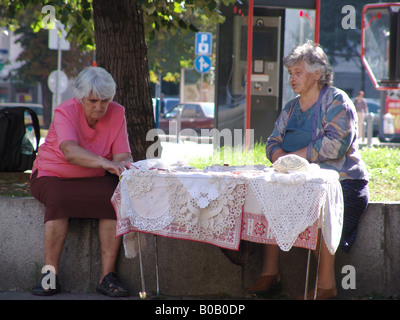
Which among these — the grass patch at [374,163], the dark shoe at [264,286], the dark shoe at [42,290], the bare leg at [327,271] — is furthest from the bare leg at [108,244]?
the grass patch at [374,163]

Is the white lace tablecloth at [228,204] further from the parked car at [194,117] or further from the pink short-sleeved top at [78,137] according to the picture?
the parked car at [194,117]

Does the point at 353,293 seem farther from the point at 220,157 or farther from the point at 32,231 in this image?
the point at 220,157

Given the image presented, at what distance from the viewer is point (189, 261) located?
4820mm

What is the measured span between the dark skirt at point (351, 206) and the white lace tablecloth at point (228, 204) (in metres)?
0.45

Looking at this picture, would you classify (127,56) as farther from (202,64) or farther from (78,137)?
(202,64)

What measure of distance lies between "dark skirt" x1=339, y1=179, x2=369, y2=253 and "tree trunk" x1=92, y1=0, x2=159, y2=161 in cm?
252

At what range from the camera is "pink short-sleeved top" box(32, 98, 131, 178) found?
4613 millimetres

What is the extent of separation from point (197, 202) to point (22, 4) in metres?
4.29

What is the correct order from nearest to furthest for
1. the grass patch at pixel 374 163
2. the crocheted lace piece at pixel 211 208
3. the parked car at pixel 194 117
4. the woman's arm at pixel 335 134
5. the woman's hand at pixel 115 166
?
the crocheted lace piece at pixel 211 208, the woman's hand at pixel 115 166, the woman's arm at pixel 335 134, the grass patch at pixel 374 163, the parked car at pixel 194 117

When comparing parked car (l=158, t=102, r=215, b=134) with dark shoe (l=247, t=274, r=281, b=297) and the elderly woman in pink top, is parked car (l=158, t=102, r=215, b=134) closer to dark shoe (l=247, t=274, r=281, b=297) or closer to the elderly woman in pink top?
the elderly woman in pink top

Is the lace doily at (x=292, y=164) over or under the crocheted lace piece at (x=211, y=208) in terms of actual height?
over

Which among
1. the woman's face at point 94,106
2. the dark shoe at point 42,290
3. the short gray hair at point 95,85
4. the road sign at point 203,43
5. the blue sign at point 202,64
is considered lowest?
the dark shoe at point 42,290

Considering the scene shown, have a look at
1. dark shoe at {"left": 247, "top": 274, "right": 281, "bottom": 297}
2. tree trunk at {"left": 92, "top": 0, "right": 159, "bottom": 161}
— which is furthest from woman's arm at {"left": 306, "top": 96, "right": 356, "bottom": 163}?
tree trunk at {"left": 92, "top": 0, "right": 159, "bottom": 161}

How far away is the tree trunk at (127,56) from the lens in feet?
20.8
